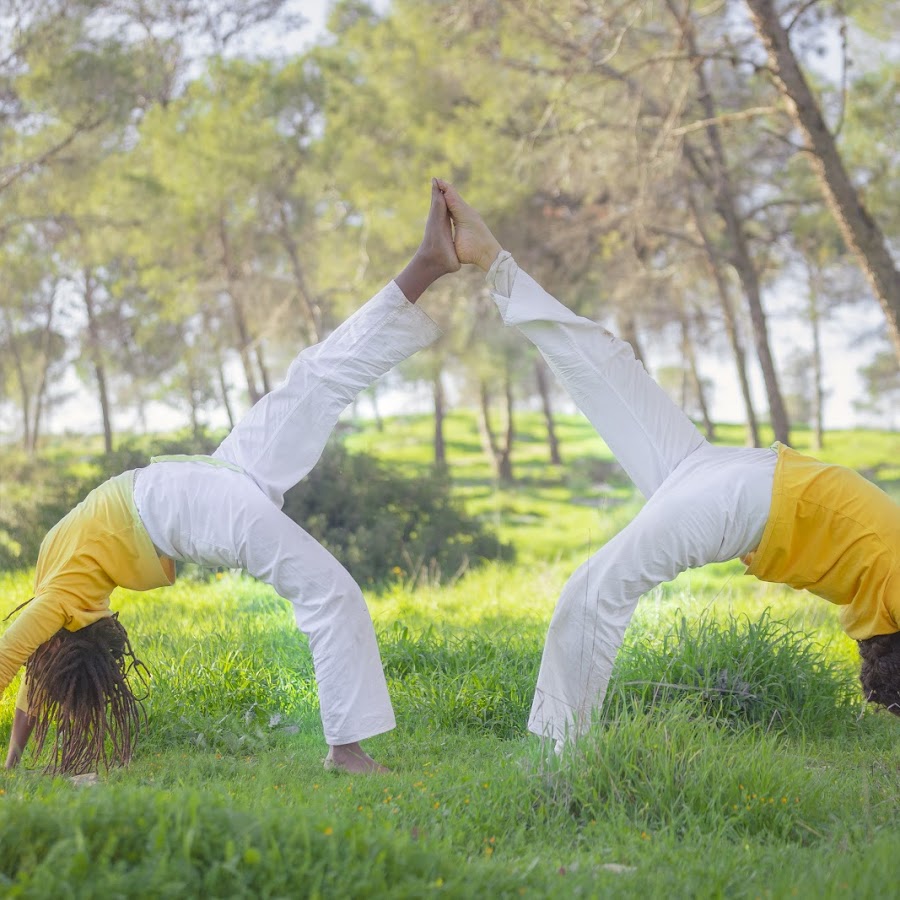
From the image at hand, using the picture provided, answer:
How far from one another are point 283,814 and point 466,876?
0.47 metres

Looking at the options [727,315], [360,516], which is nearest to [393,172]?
[727,315]

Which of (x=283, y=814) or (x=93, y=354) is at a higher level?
(x=93, y=354)

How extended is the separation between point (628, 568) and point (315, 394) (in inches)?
53.3

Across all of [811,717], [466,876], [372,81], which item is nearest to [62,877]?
[466,876]

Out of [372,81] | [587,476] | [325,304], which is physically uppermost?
[372,81]

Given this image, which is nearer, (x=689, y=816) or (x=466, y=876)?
(x=466, y=876)

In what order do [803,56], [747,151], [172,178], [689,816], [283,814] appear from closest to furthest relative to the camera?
1. [283,814]
2. [689,816]
3. [803,56]
4. [172,178]
5. [747,151]

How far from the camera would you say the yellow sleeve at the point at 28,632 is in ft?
10.4

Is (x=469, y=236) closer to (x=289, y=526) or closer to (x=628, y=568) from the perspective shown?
(x=289, y=526)

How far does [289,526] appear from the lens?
3432 millimetres

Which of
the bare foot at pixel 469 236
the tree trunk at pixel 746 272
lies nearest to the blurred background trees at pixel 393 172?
the tree trunk at pixel 746 272

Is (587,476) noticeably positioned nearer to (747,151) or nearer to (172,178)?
(747,151)

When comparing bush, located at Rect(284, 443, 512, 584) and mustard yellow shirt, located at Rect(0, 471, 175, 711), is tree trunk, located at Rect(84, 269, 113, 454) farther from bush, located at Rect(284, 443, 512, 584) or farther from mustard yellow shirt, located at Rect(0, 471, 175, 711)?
mustard yellow shirt, located at Rect(0, 471, 175, 711)

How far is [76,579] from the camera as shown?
3.39m
